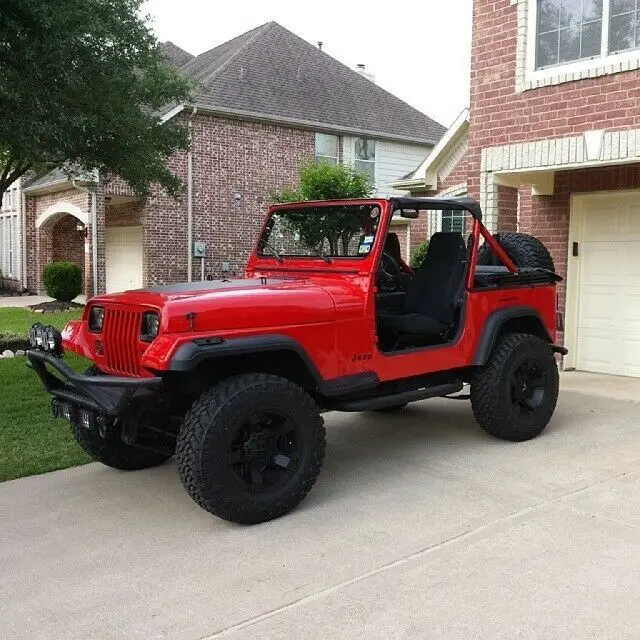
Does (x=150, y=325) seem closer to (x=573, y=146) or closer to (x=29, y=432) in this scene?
(x=29, y=432)

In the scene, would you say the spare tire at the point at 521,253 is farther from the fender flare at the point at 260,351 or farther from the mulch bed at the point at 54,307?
the mulch bed at the point at 54,307

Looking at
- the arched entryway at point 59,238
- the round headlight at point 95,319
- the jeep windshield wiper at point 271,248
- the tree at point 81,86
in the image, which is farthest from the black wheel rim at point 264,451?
the arched entryway at point 59,238

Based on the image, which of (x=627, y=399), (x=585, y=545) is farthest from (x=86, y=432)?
(x=627, y=399)

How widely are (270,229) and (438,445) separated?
223 centimetres

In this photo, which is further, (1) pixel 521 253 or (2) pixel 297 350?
(1) pixel 521 253

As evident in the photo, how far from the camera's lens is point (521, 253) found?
6.41 m

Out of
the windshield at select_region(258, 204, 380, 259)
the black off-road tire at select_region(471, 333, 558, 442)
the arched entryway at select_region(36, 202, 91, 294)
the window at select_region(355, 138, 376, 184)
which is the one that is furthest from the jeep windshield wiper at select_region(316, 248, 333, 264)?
the arched entryway at select_region(36, 202, 91, 294)

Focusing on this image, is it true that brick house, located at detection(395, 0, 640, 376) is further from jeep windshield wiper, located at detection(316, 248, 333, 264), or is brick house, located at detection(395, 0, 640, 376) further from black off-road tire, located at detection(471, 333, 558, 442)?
jeep windshield wiper, located at detection(316, 248, 333, 264)

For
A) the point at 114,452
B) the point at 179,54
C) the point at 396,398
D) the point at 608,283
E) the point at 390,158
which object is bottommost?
the point at 114,452

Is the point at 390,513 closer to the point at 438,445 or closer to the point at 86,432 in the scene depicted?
the point at 438,445

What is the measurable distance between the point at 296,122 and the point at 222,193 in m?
3.05

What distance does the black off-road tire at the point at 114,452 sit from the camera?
5.11 metres

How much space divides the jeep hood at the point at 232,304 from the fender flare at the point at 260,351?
10cm

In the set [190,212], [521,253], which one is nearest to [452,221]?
[190,212]
